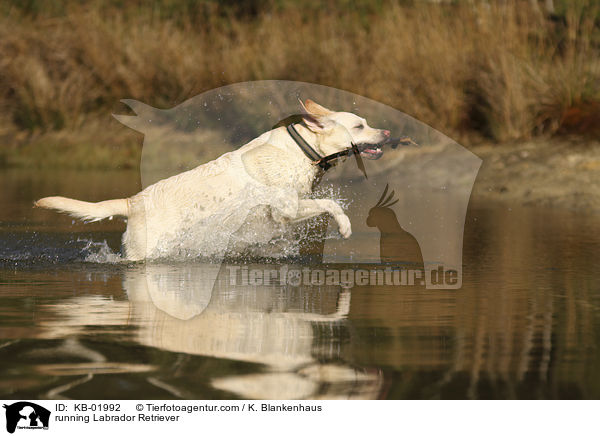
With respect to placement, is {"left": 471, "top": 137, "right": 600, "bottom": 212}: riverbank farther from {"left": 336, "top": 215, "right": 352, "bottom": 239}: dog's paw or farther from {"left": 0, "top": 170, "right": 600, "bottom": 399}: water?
{"left": 336, "top": 215, "right": 352, "bottom": 239}: dog's paw

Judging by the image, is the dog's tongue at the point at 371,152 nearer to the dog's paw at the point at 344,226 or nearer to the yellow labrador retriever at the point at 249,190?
the yellow labrador retriever at the point at 249,190

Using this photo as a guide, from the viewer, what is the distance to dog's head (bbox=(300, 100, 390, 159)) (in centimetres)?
719

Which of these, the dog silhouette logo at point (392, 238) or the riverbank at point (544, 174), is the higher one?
the riverbank at point (544, 174)

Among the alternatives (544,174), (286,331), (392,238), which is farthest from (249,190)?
(544,174)

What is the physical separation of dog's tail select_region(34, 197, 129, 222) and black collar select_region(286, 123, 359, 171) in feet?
4.19

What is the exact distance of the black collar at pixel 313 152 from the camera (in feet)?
23.4

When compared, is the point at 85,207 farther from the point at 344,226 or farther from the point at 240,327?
the point at 240,327

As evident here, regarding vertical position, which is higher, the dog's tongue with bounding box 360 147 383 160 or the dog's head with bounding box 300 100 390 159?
the dog's head with bounding box 300 100 390 159
